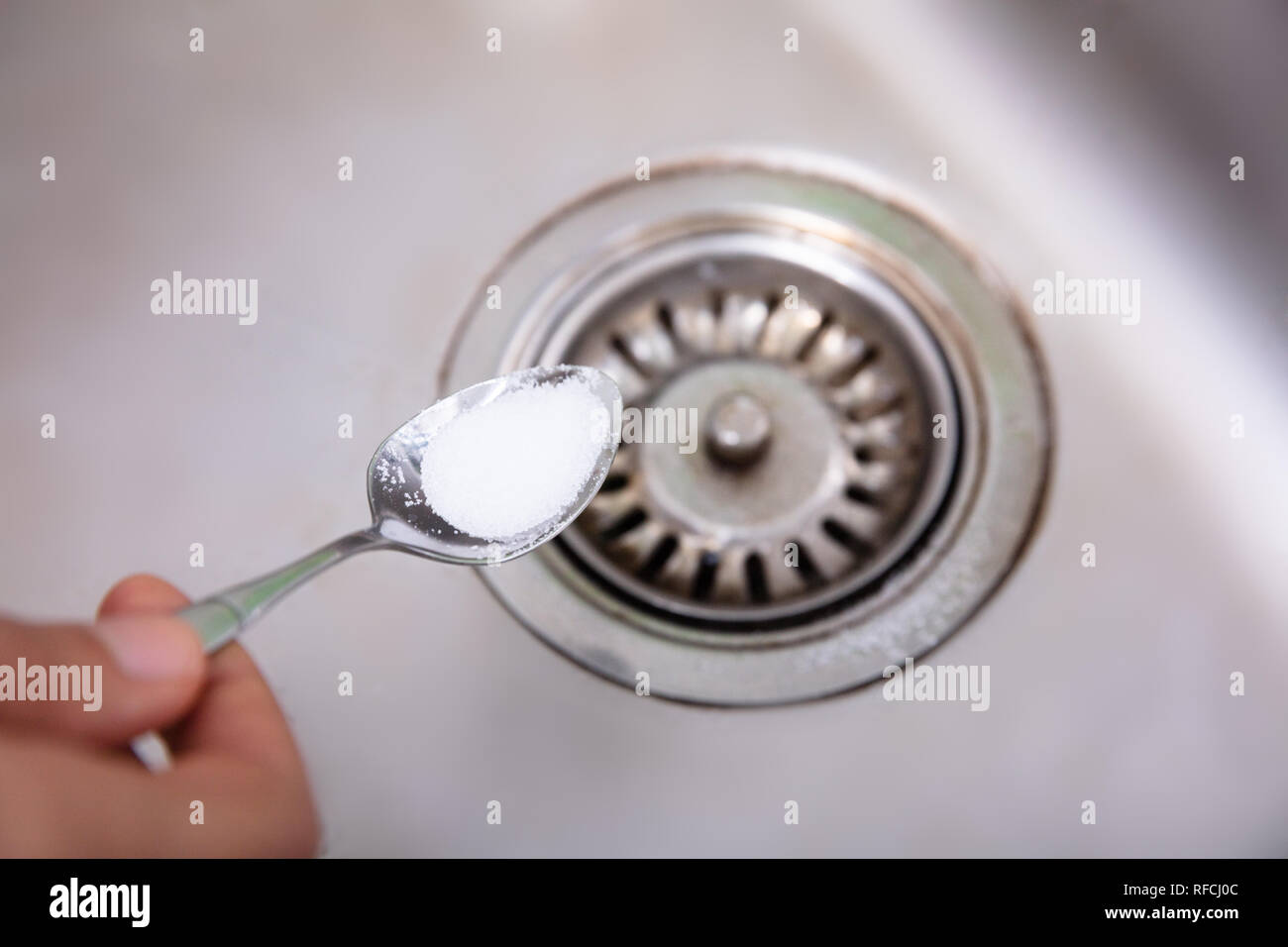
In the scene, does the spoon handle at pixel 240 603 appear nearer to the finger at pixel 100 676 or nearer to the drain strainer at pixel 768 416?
the finger at pixel 100 676

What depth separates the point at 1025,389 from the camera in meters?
0.56

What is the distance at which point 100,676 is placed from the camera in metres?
0.36

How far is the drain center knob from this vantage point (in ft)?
1.86

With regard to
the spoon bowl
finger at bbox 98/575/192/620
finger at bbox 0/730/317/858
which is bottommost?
finger at bbox 0/730/317/858

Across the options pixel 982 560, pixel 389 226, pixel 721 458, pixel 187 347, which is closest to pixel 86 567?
pixel 187 347

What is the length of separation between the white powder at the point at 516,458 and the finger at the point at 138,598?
121mm

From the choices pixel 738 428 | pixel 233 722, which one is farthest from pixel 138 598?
pixel 738 428

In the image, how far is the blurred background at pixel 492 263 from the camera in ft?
1.68

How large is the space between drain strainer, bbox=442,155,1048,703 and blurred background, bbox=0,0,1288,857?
23 millimetres

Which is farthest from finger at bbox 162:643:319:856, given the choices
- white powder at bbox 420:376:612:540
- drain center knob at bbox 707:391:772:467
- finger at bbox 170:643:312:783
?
drain center knob at bbox 707:391:772:467

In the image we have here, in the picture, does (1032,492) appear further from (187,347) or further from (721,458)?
(187,347)

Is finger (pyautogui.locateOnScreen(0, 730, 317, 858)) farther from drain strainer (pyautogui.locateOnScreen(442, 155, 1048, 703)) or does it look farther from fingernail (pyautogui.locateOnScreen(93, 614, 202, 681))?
drain strainer (pyautogui.locateOnScreen(442, 155, 1048, 703))

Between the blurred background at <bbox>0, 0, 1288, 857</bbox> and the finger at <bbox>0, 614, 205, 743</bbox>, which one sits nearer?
the finger at <bbox>0, 614, 205, 743</bbox>

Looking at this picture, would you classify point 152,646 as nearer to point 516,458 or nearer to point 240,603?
point 240,603
